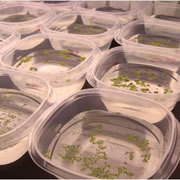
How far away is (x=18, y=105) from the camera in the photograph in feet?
3.74

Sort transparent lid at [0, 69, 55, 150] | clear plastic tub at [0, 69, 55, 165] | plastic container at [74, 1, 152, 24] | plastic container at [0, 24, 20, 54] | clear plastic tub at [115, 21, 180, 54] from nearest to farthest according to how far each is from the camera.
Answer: clear plastic tub at [0, 69, 55, 165]
transparent lid at [0, 69, 55, 150]
plastic container at [0, 24, 20, 54]
clear plastic tub at [115, 21, 180, 54]
plastic container at [74, 1, 152, 24]

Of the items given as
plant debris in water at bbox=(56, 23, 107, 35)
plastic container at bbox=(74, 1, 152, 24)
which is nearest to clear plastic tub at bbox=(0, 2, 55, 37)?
plant debris in water at bbox=(56, 23, 107, 35)

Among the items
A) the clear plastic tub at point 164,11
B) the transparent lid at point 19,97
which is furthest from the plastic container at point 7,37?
the clear plastic tub at point 164,11

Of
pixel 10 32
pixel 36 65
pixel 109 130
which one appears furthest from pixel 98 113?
pixel 10 32

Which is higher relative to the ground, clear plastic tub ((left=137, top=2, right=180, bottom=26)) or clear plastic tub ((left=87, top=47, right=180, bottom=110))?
clear plastic tub ((left=137, top=2, right=180, bottom=26))

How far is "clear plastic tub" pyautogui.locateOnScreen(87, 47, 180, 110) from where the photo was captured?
119 centimetres

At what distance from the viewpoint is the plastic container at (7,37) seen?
4.25 feet

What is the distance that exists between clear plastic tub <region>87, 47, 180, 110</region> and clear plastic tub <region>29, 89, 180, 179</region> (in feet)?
0.55

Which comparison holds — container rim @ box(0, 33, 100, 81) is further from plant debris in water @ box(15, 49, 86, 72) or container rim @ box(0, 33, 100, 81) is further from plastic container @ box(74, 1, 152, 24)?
plastic container @ box(74, 1, 152, 24)

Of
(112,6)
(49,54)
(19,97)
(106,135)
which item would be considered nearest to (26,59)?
(49,54)

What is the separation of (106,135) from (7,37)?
2.97 feet

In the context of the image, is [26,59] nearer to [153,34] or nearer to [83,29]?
[83,29]

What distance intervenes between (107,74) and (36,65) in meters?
0.45

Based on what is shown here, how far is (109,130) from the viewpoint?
1.05 meters
